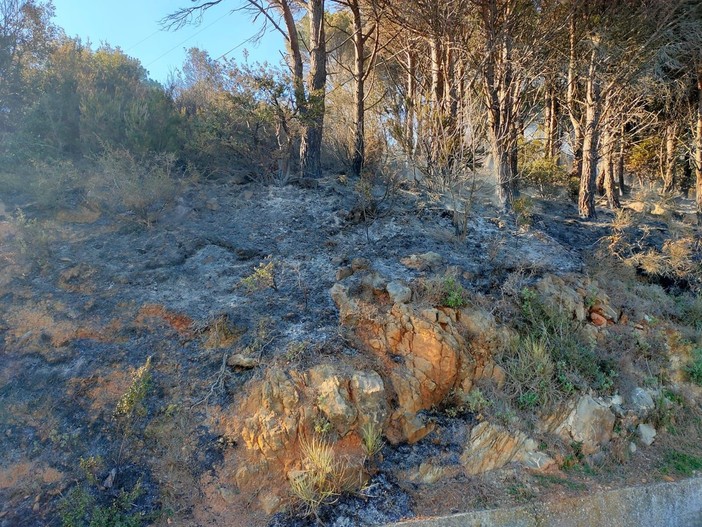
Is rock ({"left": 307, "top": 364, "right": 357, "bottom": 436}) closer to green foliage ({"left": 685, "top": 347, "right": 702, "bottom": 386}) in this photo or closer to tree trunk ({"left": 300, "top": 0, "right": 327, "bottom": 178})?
green foliage ({"left": 685, "top": 347, "right": 702, "bottom": 386})

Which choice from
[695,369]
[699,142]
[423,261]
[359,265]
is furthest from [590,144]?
[359,265]

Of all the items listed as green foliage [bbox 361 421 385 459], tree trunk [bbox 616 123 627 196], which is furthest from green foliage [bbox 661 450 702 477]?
tree trunk [bbox 616 123 627 196]

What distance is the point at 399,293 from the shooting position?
17.0 ft

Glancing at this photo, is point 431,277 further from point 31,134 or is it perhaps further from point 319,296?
point 31,134

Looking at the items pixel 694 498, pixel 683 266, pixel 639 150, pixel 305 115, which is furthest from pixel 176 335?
pixel 639 150

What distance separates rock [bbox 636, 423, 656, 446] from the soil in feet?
0.48

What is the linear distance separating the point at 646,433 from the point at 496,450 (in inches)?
68.3

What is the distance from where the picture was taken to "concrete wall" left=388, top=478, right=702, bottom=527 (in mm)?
3820

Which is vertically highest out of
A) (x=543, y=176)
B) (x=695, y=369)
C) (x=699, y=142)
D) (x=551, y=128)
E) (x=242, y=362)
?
(x=551, y=128)

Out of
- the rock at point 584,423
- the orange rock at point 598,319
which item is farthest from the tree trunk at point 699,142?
the rock at point 584,423

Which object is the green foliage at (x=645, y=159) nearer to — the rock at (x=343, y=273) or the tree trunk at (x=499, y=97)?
the tree trunk at (x=499, y=97)

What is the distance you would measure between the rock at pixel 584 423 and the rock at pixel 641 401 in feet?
1.32

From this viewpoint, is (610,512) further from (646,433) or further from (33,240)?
(33,240)

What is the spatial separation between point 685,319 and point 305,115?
6.25 meters
